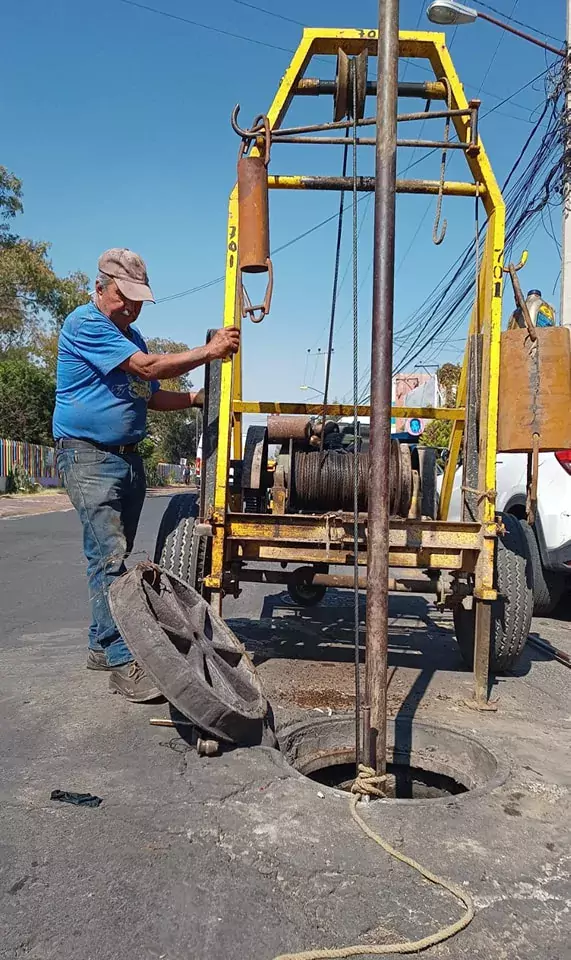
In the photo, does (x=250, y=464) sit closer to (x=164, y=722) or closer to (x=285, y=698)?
(x=285, y=698)

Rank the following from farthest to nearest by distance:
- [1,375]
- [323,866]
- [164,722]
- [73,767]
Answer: [1,375]
[164,722]
[73,767]
[323,866]

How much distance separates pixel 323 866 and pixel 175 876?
17.5 inches

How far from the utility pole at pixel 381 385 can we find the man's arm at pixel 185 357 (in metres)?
1.00

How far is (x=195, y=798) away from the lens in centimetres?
266

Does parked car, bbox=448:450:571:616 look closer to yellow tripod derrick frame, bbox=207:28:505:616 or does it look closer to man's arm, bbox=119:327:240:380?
yellow tripod derrick frame, bbox=207:28:505:616

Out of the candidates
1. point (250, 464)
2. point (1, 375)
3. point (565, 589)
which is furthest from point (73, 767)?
point (1, 375)

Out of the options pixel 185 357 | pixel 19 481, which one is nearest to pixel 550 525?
pixel 185 357

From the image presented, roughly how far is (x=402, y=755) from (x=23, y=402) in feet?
97.6

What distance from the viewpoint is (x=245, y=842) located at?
2367 mm

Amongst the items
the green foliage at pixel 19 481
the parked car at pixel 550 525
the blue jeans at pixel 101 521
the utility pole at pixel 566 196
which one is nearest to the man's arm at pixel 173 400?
the blue jeans at pixel 101 521

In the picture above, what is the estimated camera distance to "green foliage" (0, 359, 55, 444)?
30158 mm

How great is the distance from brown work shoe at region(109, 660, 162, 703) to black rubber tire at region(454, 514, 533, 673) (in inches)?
75.0

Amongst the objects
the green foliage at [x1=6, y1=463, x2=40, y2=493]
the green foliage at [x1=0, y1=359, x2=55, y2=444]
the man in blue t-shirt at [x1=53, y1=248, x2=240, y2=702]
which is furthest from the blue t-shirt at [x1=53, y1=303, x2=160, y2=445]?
the green foliage at [x1=0, y1=359, x2=55, y2=444]

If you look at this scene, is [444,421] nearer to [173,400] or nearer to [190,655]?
[173,400]
